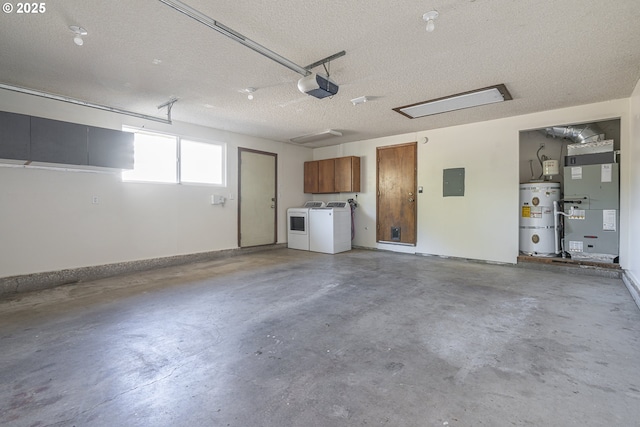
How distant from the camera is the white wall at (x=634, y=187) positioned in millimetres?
3424

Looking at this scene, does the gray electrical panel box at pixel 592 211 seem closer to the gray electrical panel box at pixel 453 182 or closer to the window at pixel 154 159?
the gray electrical panel box at pixel 453 182

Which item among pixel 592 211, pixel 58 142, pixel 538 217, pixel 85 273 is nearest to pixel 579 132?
pixel 592 211

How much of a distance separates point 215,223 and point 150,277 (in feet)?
5.70

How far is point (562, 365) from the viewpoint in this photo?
6.23ft

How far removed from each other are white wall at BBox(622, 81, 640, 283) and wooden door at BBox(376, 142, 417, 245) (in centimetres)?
312

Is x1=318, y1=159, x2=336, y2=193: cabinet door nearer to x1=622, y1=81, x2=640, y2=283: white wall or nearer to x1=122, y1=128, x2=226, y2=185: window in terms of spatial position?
x1=122, y1=128, x2=226, y2=185: window

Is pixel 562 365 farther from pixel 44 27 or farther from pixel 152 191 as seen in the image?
pixel 152 191

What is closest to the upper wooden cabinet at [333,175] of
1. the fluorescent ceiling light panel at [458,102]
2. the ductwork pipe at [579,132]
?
the fluorescent ceiling light panel at [458,102]

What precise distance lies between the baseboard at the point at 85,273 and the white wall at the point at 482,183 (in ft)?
14.5

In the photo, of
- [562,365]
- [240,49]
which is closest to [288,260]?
[240,49]

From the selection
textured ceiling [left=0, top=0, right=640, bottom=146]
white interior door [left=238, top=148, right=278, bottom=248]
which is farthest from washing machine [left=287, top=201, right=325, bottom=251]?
textured ceiling [left=0, top=0, right=640, bottom=146]

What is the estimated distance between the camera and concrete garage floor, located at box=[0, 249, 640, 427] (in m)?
1.48

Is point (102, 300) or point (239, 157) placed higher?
point (239, 157)

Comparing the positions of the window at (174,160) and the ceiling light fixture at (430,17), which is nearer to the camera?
the ceiling light fixture at (430,17)
